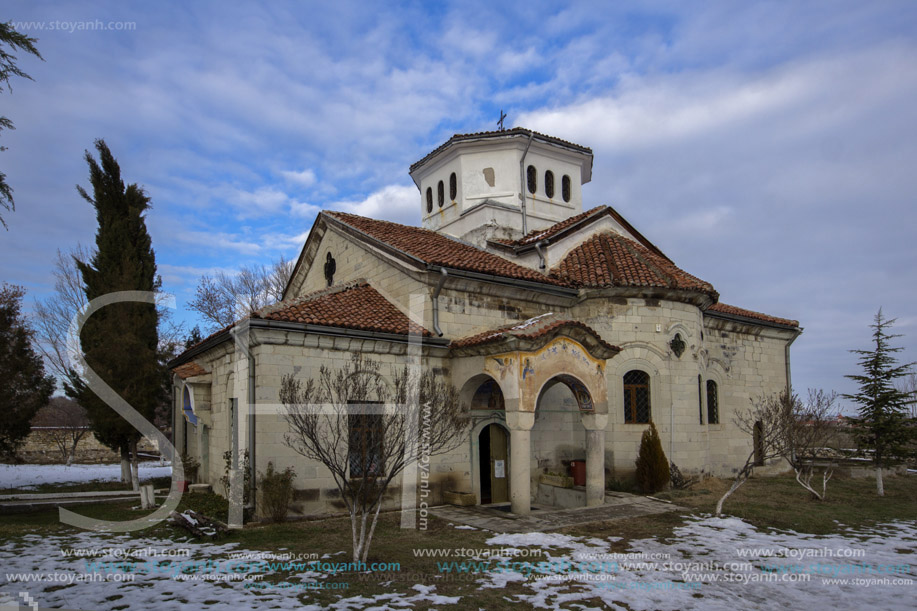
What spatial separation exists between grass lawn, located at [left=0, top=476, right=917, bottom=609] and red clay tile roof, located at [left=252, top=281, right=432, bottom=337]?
345cm

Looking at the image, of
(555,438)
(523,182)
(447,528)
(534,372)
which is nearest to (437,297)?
(534,372)

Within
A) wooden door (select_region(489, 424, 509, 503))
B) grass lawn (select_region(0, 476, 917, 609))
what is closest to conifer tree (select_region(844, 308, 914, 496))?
grass lawn (select_region(0, 476, 917, 609))

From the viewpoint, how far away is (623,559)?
25.9 feet

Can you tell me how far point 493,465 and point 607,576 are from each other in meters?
5.88

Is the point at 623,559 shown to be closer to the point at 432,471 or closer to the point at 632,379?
the point at 432,471

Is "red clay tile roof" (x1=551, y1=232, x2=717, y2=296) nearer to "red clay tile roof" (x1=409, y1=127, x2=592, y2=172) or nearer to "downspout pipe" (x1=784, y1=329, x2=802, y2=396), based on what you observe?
"red clay tile roof" (x1=409, y1=127, x2=592, y2=172)

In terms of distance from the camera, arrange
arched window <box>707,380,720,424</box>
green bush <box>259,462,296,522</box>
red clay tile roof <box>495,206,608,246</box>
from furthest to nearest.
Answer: arched window <box>707,380,720,424</box> → red clay tile roof <box>495,206,608,246</box> → green bush <box>259,462,296,522</box>

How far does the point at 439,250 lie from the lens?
13773 millimetres

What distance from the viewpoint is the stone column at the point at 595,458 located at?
1165 cm

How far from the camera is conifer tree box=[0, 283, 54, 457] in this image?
13.1 metres

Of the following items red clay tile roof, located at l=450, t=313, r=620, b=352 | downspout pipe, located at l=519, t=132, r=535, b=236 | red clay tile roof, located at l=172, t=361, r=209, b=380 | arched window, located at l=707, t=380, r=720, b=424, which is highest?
downspout pipe, located at l=519, t=132, r=535, b=236

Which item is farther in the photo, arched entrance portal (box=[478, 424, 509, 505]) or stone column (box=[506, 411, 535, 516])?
arched entrance portal (box=[478, 424, 509, 505])

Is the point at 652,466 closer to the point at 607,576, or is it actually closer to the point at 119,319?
the point at 607,576

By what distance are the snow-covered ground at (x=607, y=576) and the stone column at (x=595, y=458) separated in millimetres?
2452
